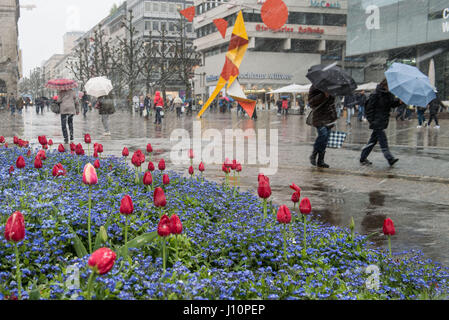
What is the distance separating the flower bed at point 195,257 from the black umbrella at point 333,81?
3793mm

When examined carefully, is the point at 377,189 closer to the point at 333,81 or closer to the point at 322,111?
the point at 333,81

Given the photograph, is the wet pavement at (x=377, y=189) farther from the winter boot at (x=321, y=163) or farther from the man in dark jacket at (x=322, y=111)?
the man in dark jacket at (x=322, y=111)

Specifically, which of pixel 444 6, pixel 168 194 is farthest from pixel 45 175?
pixel 444 6

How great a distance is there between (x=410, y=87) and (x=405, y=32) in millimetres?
33406

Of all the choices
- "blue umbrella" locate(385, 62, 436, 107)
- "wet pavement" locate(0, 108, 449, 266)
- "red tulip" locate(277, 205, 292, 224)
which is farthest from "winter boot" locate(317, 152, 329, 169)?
"red tulip" locate(277, 205, 292, 224)

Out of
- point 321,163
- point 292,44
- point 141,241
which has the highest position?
point 292,44

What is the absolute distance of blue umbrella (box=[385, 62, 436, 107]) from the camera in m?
8.77

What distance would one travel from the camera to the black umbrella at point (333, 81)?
8.79 m

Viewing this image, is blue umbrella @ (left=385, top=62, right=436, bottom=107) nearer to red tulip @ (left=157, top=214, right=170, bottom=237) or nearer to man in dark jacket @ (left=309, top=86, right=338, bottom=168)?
man in dark jacket @ (left=309, top=86, right=338, bottom=168)

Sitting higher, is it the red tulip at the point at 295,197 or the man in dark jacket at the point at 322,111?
the man in dark jacket at the point at 322,111

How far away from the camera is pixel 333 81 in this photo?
8.85 metres

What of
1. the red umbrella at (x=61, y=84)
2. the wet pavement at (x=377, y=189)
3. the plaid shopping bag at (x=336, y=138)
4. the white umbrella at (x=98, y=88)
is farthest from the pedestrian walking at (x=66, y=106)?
the plaid shopping bag at (x=336, y=138)

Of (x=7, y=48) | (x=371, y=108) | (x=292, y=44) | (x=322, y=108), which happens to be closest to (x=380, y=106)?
(x=371, y=108)

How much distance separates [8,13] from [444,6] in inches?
2878
